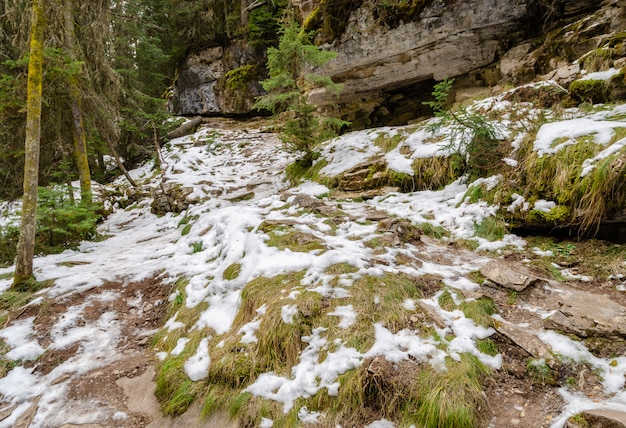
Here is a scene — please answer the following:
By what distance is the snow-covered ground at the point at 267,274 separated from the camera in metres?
2.41

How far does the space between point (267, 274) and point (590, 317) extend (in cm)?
313

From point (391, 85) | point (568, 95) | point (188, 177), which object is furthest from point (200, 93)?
point (568, 95)

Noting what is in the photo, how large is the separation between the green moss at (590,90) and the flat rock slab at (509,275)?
12.2 ft

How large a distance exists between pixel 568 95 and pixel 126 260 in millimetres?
8978

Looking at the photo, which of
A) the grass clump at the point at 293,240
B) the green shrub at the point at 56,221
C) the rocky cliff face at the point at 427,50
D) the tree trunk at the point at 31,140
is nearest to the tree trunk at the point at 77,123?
the green shrub at the point at 56,221

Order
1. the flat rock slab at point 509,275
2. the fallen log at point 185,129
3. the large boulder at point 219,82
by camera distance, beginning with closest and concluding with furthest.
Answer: the flat rock slab at point 509,275
the fallen log at point 185,129
the large boulder at point 219,82

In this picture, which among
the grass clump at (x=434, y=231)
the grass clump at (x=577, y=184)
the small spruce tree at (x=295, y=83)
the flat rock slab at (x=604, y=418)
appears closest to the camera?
the flat rock slab at (x=604, y=418)

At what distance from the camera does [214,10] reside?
63.6 ft

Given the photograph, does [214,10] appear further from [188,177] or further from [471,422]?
[471,422]

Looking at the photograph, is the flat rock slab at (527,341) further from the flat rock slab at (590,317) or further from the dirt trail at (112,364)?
the dirt trail at (112,364)

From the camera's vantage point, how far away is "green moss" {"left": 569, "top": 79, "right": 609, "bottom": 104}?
486 centimetres

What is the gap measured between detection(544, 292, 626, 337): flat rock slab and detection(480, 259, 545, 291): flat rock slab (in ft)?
1.25

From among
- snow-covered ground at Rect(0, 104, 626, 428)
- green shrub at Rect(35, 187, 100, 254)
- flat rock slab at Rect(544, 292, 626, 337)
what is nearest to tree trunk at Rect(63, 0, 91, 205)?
green shrub at Rect(35, 187, 100, 254)

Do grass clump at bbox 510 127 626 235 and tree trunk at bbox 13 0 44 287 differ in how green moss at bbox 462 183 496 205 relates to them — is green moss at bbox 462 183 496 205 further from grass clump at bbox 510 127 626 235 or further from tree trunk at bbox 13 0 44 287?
tree trunk at bbox 13 0 44 287
